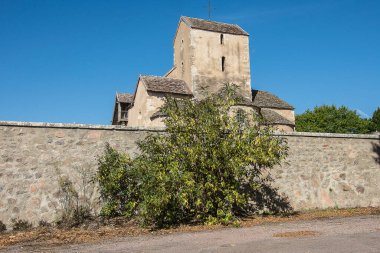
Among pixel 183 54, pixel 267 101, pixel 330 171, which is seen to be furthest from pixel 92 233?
pixel 267 101

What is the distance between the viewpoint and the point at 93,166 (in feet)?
35.9

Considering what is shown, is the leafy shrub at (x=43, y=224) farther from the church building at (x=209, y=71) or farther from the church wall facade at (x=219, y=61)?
the church wall facade at (x=219, y=61)

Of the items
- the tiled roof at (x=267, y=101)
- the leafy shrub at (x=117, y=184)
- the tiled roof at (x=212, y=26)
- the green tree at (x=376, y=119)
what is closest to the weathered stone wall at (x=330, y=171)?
the leafy shrub at (x=117, y=184)

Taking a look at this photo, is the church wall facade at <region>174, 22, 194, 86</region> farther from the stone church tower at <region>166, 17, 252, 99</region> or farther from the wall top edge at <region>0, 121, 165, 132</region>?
the wall top edge at <region>0, 121, 165, 132</region>

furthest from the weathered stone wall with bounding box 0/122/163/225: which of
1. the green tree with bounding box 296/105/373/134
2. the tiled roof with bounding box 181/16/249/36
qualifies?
the green tree with bounding box 296/105/373/134

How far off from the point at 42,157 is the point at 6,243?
3027 mm

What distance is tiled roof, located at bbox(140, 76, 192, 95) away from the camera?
86.6 ft

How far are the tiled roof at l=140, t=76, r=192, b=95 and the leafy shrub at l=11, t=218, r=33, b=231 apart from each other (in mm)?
16747

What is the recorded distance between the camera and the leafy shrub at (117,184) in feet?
34.0

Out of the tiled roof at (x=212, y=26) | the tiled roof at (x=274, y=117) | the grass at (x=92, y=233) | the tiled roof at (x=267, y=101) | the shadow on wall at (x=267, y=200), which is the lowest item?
the grass at (x=92, y=233)

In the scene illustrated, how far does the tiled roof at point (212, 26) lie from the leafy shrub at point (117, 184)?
2055cm

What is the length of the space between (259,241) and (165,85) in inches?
846

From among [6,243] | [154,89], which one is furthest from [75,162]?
[154,89]

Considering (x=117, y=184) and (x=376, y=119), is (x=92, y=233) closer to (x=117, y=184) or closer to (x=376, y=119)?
(x=117, y=184)
